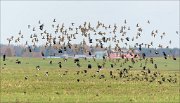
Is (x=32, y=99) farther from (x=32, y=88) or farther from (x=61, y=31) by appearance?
(x=61, y=31)

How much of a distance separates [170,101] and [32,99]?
8892 mm

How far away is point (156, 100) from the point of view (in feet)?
105

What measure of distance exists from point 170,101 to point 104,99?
4.30 m

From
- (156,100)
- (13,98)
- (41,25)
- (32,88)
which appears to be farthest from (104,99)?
(41,25)

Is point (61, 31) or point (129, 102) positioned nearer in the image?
point (129, 102)

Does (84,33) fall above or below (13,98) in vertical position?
above

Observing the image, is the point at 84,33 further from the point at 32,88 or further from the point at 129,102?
the point at 129,102

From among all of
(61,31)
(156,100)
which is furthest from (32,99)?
(61,31)

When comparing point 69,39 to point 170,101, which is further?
point 69,39

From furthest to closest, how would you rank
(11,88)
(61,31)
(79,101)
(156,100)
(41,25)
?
(61,31), (41,25), (11,88), (156,100), (79,101)

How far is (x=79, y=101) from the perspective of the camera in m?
29.8

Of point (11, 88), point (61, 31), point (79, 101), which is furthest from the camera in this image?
point (61, 31)

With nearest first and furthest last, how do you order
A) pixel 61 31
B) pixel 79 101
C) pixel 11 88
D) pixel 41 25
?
pixel 79 101
pixel 11 88
pixel 41 25
pixel 61 31

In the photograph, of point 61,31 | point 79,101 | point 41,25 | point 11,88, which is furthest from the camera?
point 61,31
